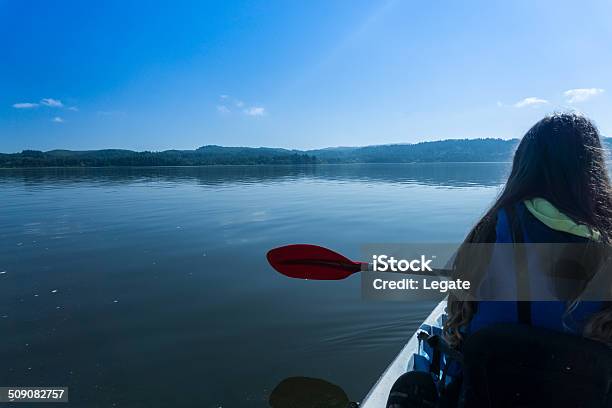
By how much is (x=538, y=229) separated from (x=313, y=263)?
2.77 metres

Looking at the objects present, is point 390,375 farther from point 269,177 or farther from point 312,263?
point 269,177

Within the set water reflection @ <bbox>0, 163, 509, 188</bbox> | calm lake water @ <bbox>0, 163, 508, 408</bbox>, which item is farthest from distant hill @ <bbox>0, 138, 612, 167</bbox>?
calm lake water @ <bbox>0, 163, 508, 408</bbox>

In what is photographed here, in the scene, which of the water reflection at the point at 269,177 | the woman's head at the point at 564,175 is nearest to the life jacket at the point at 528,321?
the woman's head at the point at 564,175

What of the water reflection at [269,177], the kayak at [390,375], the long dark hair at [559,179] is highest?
the long dark hair at [559,179]

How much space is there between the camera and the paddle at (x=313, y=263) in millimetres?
3965

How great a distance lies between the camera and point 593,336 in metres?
1.57

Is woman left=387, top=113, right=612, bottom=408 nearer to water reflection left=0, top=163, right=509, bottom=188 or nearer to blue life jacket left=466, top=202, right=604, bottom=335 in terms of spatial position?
blue life jacket left=466, top=202, right=604, bottom=335

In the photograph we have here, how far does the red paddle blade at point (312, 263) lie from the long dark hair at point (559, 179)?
1981 millimetres

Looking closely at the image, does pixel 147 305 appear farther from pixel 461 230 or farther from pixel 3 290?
pixel 461 230

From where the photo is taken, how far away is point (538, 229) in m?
1.60

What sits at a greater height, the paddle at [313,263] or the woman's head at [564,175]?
the woman's head at [564,175]

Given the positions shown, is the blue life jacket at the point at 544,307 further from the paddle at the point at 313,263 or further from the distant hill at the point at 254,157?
the distant hill at the point at 254,157

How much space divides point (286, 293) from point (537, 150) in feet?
17.0

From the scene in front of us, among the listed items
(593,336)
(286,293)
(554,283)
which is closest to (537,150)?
(554,283)
